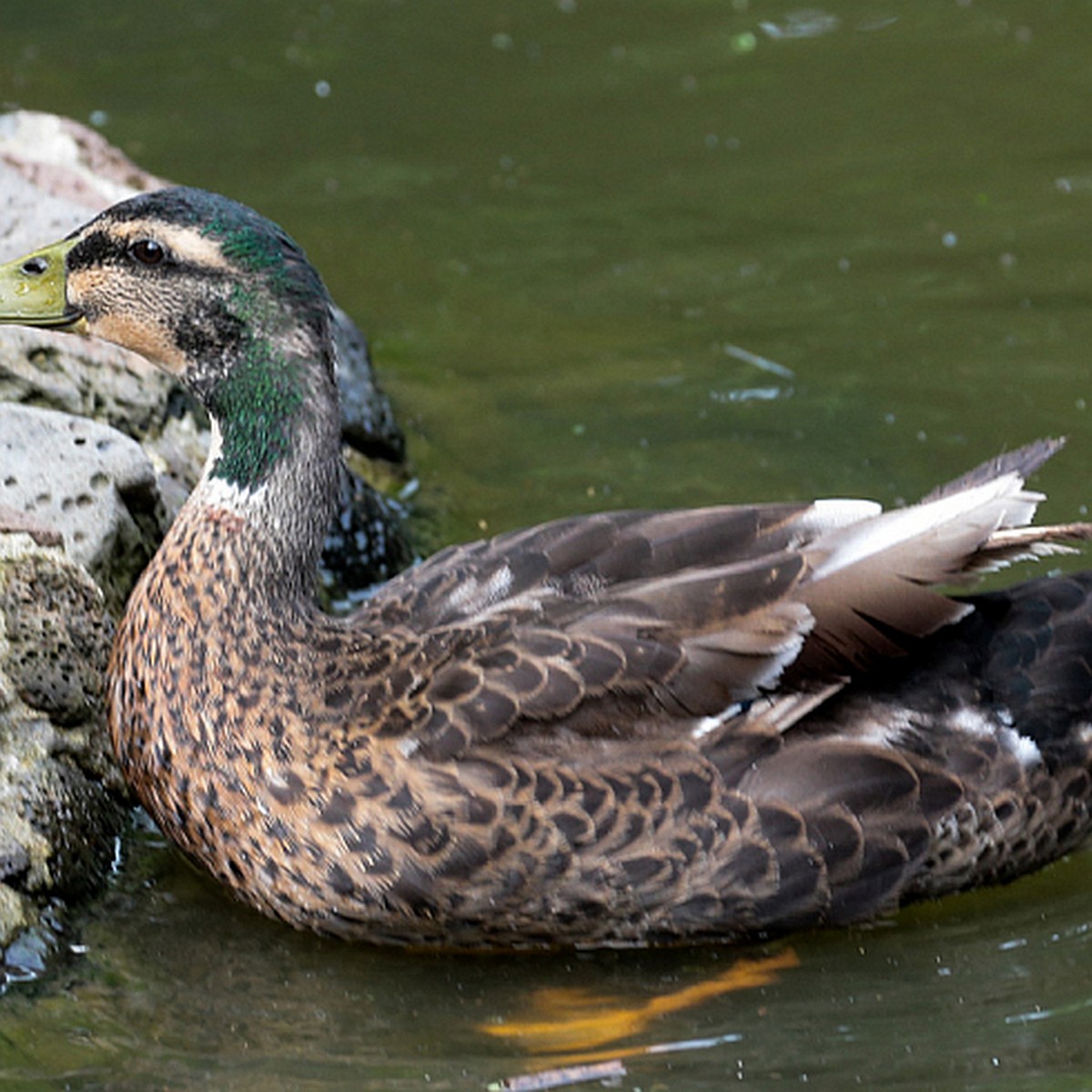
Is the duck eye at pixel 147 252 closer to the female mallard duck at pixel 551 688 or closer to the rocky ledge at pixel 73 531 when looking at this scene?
the female mallard duck at pixel 551 688

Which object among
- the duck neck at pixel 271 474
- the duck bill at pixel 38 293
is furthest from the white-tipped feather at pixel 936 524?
the duck bill at pixel 38 293

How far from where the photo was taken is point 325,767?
5.26 metres

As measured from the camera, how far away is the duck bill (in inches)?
231

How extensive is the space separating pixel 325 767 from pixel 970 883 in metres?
1.81

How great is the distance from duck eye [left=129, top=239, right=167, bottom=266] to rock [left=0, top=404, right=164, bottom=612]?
78 cm

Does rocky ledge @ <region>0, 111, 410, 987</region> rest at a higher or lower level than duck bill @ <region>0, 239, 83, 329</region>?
lower

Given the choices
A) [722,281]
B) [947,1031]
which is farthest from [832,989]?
[722,281]

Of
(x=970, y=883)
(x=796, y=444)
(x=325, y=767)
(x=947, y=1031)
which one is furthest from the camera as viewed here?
(x=796, y=444)

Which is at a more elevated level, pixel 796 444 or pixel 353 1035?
pixel 796 444

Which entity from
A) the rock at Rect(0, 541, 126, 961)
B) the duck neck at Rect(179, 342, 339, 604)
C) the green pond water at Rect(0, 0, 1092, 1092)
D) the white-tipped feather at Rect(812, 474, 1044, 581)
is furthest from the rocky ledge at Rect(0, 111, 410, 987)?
the white-tipped feather at Rect(812, 474, 1044, 581)

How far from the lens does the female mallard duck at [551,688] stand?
5207mm

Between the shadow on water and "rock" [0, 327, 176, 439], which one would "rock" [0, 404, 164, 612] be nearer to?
"rock" [0, 327, 176, 439]

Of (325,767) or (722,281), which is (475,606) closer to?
(325,767)

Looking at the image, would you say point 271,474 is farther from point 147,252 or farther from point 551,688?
point 551,688
